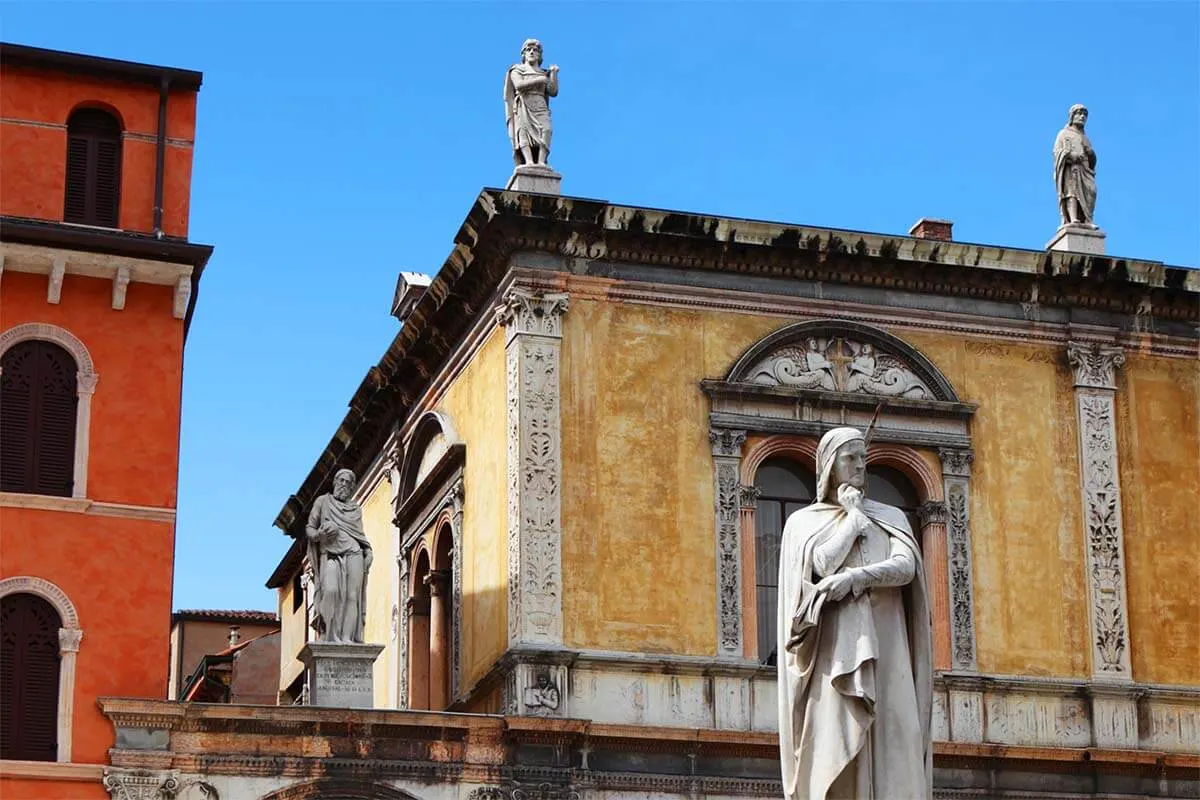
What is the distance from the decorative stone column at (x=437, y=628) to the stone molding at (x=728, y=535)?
15.4 ft

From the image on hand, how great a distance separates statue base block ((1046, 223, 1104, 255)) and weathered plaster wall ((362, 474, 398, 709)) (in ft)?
32.5

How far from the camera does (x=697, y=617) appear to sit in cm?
2583

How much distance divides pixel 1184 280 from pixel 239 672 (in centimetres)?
1885

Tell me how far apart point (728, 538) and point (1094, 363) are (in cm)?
538

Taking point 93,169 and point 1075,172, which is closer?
point 93,169

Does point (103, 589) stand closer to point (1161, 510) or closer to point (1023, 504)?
point (1023, 504)

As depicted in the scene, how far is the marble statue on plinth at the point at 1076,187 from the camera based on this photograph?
28719 millimetres

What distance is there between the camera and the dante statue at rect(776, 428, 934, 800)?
32.1ft

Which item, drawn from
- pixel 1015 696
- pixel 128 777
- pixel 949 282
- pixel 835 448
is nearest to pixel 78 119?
pixel 128 777

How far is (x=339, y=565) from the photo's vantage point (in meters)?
25.2

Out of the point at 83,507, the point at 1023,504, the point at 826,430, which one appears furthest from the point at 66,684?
the point at 1023,504

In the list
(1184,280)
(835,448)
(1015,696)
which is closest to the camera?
(835,448)

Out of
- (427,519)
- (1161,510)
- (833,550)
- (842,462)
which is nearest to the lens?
(833,550)

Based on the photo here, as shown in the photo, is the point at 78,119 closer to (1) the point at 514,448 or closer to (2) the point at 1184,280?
(1) the point at 514,448
